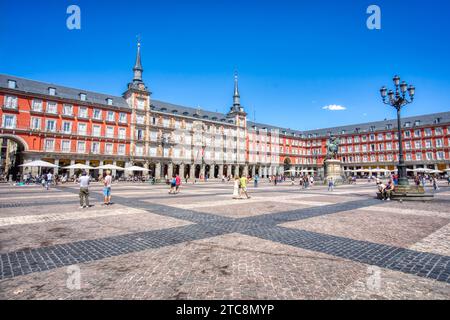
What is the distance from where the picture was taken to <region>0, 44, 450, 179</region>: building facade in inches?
1396

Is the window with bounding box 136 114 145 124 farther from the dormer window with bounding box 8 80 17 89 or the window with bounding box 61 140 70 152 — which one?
the dormer window with bounding box 8 80 17 89

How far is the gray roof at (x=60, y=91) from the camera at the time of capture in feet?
115

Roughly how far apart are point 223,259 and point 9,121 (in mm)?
42577

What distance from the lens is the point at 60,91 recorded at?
3903 centimetres

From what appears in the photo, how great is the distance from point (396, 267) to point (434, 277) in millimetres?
463

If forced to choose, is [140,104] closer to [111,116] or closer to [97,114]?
[111,116]

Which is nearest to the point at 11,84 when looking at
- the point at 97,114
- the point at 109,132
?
the point at 97,114

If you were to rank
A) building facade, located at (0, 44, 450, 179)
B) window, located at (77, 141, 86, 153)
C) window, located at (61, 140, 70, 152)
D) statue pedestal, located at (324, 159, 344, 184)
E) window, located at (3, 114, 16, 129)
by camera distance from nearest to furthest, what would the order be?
statue pedestal, located at (324, 159, 344, 184) → window, located at (3, 114, 16, 129) → building facade, located at (0, 44, 450, 179) → window, located at (61, 140, 70, 152) → window, located at (77, 141, 86, 153)

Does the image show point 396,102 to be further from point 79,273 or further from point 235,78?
point 235,78

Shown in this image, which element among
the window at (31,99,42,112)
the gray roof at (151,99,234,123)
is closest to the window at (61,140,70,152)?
the window at (31,99,42,112)

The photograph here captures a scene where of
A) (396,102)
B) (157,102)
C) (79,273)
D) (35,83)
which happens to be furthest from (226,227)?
(157,102)

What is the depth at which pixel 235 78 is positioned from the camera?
217 feet

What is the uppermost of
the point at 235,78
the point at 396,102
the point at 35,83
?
the point at 235,78
